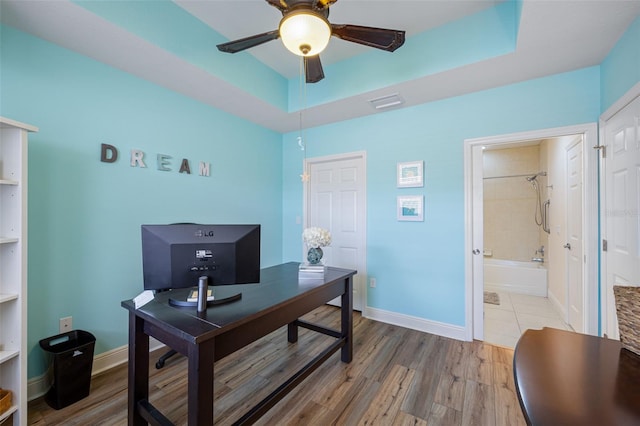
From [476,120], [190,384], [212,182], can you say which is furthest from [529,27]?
[212,182]

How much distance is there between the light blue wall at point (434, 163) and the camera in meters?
2.35

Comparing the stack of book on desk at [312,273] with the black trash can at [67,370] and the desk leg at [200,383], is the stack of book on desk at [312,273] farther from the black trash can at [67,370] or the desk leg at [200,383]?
the black trash can at [67,370]

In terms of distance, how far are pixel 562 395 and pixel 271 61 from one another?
324 centimetres

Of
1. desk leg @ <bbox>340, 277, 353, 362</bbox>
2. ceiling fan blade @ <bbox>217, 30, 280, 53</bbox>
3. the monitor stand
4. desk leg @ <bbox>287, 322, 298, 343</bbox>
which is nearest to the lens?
the monitor stand

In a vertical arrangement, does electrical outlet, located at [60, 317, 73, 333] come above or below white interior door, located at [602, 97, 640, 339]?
below

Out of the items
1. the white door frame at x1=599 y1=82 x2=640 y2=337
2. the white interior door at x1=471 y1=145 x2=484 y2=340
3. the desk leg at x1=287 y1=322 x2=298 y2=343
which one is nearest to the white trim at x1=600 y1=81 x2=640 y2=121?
the white door frame at x1=599 y1=82 x2=640 y2=337

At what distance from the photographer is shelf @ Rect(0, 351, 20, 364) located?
4.70ft

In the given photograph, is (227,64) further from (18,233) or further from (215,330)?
(215,330)

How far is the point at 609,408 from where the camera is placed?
65 centimetres

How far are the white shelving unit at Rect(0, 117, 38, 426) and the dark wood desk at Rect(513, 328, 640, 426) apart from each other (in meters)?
2.37

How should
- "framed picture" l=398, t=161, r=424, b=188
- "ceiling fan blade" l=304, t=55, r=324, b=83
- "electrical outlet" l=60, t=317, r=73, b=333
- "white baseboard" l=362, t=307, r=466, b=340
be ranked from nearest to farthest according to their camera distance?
"ceiling fan blade" l=304, t=55, r=324, b=83
"electrical outlet" l=60, t=317, r=73, b=333
"white baseboard" l=362, t=307, r=466, b=340
"framed picture" l=398, t=161, r=424, b=188

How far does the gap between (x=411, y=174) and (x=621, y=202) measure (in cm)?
161

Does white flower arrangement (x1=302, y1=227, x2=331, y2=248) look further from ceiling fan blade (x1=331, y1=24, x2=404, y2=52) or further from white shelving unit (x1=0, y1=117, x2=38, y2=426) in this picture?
white shelving unit (x1=0, y1=117, x2=38, y2=426)

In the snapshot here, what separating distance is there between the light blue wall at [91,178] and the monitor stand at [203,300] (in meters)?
1.20
